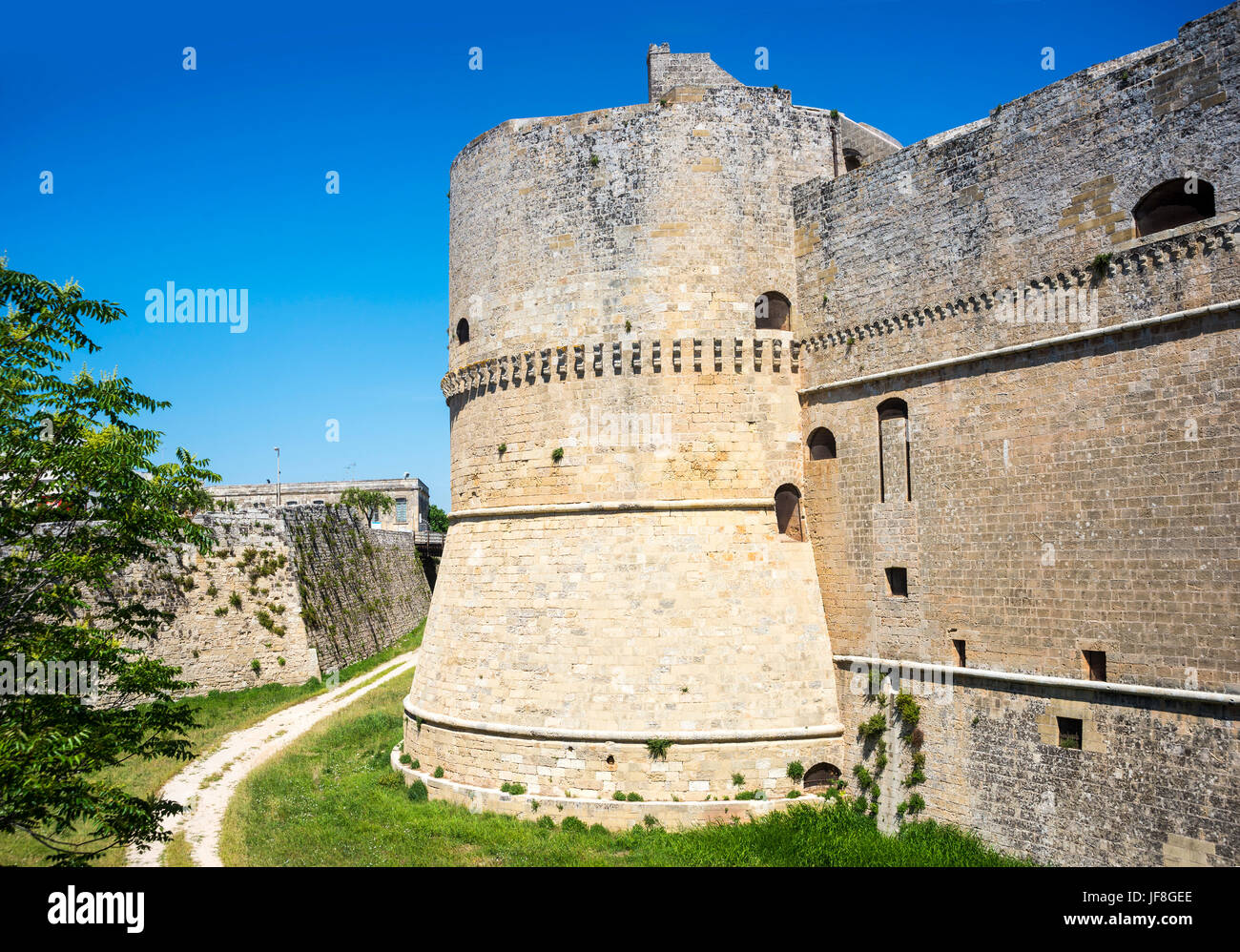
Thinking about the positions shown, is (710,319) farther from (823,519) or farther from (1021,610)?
(1021,610)

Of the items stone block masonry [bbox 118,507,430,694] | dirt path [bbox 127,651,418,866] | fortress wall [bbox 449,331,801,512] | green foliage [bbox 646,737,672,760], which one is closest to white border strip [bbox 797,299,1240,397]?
fortress wall [bbox 449,331,801,512]

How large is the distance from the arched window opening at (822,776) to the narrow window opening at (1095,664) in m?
4.59

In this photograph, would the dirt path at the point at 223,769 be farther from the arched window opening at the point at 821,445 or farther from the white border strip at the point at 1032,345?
the white border strip at the point at 1032,345

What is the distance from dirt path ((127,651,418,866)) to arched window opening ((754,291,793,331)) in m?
13.4

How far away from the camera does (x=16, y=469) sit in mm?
9453

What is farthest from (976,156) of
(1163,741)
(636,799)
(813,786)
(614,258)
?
(636,799)

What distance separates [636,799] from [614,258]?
32.2 feet

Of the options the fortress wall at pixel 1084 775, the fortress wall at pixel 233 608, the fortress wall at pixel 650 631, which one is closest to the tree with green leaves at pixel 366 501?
the fortress wall at pixel 233 608

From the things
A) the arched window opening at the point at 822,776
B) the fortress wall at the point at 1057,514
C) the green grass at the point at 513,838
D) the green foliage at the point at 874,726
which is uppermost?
the fortress wall at the point at 1057,514

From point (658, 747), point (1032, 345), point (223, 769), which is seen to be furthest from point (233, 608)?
point (1032, 345)

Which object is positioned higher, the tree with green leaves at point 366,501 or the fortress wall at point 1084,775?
the tree with green leaves at point 366,501

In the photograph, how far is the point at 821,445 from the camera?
16797 mm

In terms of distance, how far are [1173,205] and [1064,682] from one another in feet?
23.2

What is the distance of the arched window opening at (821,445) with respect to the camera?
16609 millimetres
